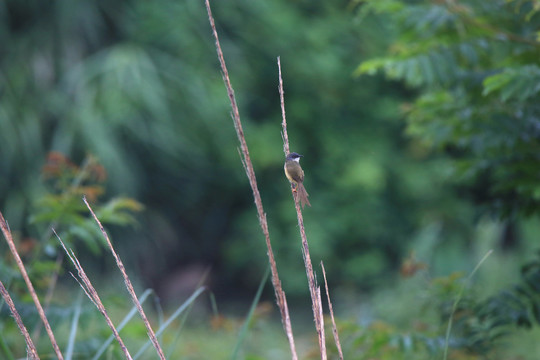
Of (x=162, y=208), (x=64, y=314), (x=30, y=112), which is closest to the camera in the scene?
(x=64, y=314)

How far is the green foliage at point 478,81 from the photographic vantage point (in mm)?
2426

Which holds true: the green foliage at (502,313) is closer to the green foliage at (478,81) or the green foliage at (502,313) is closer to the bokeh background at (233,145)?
the green foliage at (478,81)

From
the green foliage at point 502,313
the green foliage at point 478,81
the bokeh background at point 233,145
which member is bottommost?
the green foliage at point 502,313

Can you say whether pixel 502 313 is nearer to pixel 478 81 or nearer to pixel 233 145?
pixel 478 81

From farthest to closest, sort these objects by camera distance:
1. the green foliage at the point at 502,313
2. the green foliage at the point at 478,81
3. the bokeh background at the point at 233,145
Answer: the bokeh background at the point at 233,145 < the green foliage at the point at 478,81 < the green foliage at the point at 502,313

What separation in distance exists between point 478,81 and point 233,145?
479 cm

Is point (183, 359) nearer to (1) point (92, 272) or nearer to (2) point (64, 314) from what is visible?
(2) point (64, 314)

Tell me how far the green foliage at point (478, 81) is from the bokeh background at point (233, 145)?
3165 mm

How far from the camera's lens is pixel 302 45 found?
730 centimetres

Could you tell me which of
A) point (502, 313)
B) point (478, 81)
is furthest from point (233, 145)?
point (502, 313)

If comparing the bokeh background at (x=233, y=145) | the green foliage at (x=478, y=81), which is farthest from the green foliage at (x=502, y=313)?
the bokeh background at (x=233, y=145)

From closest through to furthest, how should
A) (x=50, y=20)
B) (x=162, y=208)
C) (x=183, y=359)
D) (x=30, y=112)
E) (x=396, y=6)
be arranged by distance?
1. (x=396, y=6)
2. (x=183, y=359)
3. (x=30, y=112)
4. (x=50, y=20)
5. (x=162, y=208)

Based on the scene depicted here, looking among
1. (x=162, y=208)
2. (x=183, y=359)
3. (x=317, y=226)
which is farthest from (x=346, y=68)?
(x=183, y=359)

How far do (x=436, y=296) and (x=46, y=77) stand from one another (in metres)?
5.36
